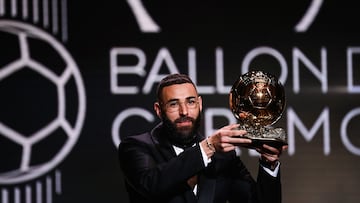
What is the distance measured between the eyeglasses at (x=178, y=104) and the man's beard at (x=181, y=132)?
0.09ft

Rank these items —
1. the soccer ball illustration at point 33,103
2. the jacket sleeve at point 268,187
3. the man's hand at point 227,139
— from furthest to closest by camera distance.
→ the soccer ball illustration at point 33,103 < the jacket sleeve at point 268,187 < the man's hand at point 227,139

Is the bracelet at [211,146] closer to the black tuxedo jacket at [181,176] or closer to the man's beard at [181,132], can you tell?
the black tuxedo jacket at [181,176]

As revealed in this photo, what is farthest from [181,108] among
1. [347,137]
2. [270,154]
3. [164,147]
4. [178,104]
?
[347,137]

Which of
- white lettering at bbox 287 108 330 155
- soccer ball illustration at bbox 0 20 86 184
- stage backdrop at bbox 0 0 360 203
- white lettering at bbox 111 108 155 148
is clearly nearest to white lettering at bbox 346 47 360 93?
stage backdrop at bbox 0 0 360 203

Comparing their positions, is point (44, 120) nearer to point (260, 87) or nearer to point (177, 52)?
point (177, 52)

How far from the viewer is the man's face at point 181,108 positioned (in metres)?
1.61

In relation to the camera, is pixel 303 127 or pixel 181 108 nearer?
pixel 181 108

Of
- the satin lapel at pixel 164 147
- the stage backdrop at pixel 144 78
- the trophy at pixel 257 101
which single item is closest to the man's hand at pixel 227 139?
the trophy at pixel 257 101

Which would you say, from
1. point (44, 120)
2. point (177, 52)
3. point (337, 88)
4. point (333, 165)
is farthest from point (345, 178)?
point (44, 120)

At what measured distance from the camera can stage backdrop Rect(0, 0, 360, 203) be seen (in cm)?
274

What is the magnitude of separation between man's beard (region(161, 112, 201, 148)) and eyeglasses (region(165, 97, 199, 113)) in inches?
1.1

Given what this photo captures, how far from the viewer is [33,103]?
9.02 feet

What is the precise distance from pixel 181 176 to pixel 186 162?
0.12 feet

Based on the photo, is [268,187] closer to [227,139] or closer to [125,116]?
[227,139]
